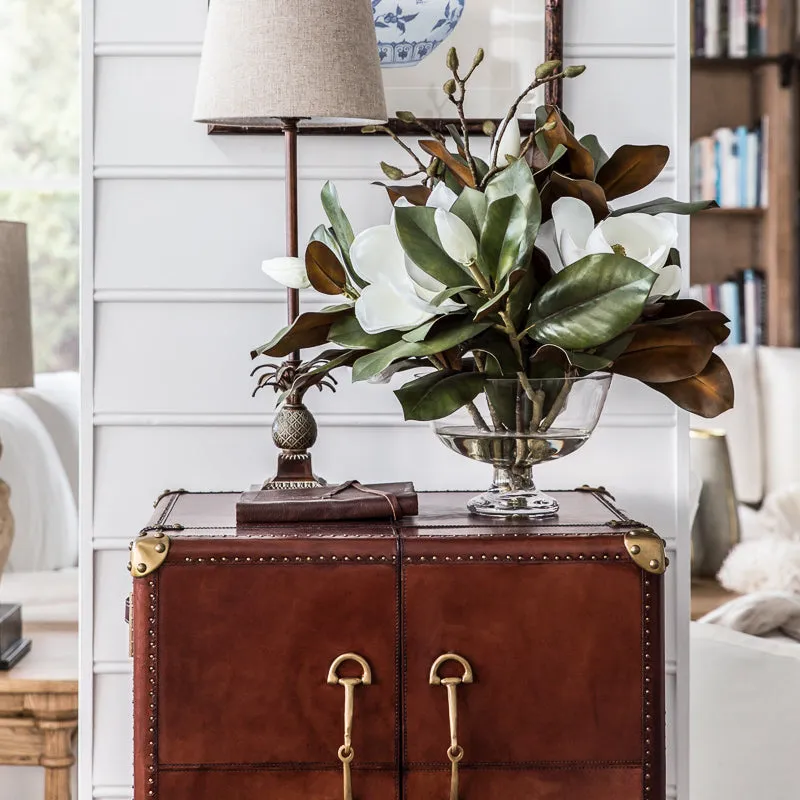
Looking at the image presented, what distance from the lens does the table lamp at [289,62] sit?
1.19 metres

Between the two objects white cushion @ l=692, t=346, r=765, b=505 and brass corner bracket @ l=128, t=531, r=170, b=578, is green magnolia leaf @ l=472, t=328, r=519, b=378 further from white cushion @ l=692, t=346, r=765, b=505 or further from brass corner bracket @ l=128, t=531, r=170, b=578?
white cushion @ l=692, t=346, r=765, b=505

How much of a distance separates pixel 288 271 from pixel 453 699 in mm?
548

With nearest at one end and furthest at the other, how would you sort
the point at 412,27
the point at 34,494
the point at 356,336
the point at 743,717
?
1. the point at 356,336
2. the point at 412,27
3. the point at 743,717
4. the point at 34,494

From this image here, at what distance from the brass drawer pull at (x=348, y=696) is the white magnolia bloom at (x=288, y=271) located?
462 millimetres

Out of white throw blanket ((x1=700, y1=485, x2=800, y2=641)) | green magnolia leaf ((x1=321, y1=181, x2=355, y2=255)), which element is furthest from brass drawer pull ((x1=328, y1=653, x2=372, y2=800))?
white throw blanket ((x1=700, y1=485, x2=800, y2=641))

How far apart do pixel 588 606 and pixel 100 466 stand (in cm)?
78

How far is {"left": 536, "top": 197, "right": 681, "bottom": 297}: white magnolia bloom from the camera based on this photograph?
43.2 inches

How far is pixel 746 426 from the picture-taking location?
10.9 ft

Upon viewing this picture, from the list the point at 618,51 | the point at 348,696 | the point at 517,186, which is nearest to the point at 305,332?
the point at 517,186

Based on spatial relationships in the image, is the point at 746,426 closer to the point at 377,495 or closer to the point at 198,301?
the point at 198,301

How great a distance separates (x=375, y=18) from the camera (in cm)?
148

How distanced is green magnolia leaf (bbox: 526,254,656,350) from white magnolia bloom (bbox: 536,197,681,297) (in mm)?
45

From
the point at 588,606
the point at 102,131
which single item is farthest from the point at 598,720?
the point at 102,131

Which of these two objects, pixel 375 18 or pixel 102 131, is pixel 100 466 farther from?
pixel 375 18
